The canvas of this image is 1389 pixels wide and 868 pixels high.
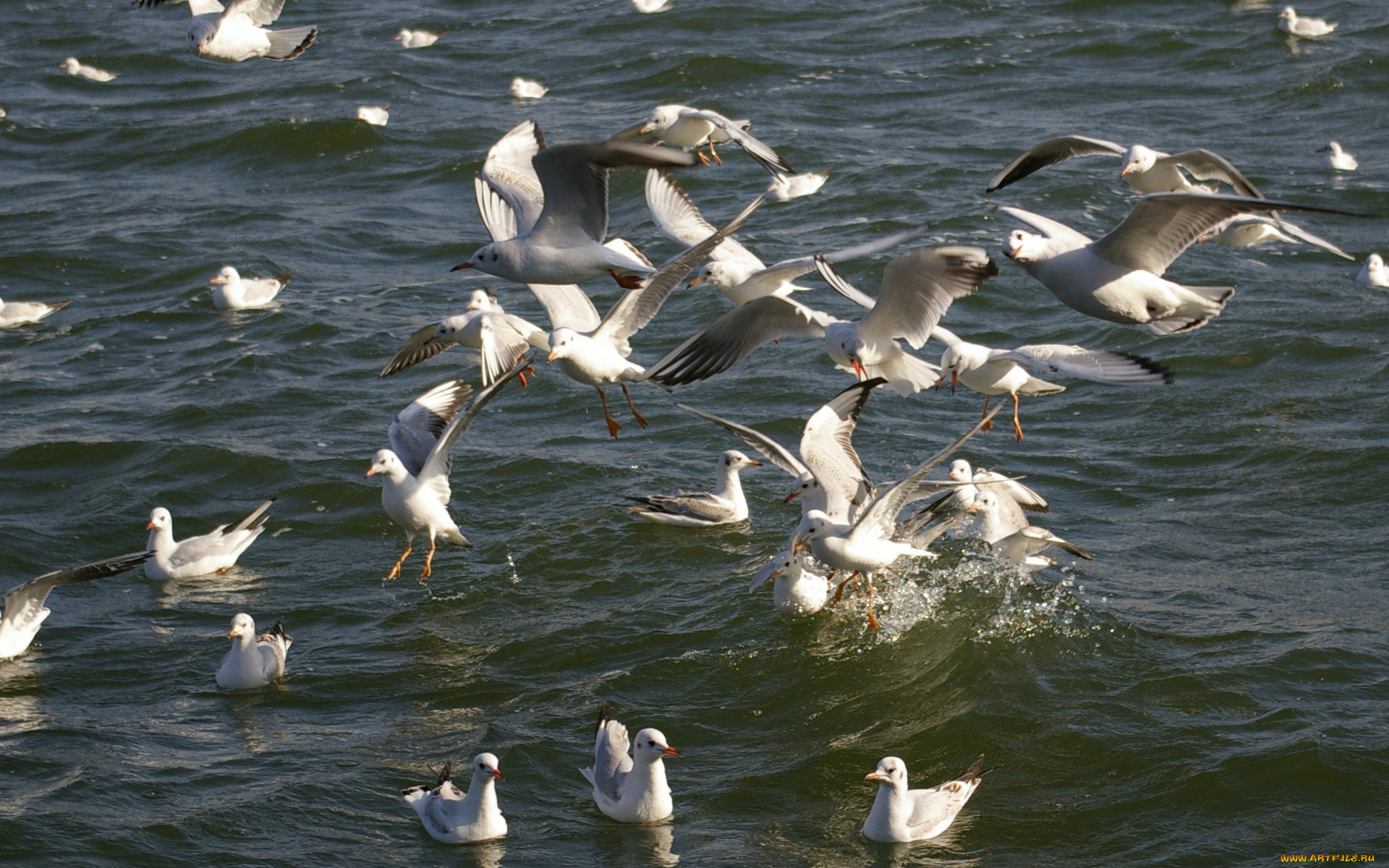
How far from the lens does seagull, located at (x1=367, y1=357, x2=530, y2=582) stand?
33.2ft

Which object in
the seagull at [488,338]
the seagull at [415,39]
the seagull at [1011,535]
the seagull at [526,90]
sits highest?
the seagull at [488,338]

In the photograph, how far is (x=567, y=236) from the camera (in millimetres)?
9359

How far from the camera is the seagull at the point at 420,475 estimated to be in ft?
33.2

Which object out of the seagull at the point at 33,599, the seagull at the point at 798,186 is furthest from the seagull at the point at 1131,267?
the seagull at the point at 798,186

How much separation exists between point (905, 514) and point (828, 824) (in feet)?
11.0

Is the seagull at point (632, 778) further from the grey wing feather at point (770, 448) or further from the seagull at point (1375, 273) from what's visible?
the seagull at point (1375, 273)

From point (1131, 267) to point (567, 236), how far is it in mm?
3241

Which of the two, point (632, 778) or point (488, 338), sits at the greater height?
point (488, 338)

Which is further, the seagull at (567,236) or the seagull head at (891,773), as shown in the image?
the seagull at (567,236)

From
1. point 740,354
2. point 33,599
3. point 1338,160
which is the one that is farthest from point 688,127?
point 1338,160

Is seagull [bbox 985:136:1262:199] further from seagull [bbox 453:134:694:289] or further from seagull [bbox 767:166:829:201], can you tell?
seagull [bbox 767:166:829:201]

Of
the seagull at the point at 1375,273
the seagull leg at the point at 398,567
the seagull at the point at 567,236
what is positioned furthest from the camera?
the seagull at the point at 1375,273

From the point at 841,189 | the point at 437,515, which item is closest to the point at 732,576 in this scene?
the point at 437,515

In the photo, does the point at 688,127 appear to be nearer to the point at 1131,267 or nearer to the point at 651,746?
the point at 1131,267
